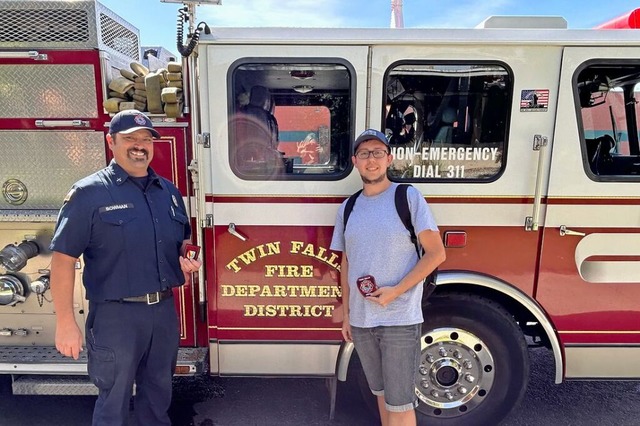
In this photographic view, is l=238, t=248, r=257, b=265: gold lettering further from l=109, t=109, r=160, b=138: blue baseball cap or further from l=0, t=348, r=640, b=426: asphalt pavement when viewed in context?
l=0, t=348, r=640, b=426: asphalt pavement

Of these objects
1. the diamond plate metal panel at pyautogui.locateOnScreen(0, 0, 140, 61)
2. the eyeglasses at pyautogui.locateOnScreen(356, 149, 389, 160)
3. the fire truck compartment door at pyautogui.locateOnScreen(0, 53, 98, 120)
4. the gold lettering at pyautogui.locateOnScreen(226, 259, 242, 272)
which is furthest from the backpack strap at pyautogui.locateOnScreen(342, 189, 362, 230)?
the diamond plate metal panel at pyautogui.locateOnScreen(0, 0, 140, 61)

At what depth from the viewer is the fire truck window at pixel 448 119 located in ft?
8.89

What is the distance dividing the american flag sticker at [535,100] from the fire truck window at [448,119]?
0.08m

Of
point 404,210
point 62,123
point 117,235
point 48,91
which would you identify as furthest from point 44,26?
point 404,210

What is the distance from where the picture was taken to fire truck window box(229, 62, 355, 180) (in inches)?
107

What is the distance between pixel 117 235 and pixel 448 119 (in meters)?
1.94

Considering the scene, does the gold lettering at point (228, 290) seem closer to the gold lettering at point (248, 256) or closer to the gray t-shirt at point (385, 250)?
the gold lettering at point (248, 256)

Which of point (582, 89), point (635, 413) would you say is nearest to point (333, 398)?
point (635, 413)

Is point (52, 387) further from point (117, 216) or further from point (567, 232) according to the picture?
point (567, 232)

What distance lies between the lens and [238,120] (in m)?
2.73

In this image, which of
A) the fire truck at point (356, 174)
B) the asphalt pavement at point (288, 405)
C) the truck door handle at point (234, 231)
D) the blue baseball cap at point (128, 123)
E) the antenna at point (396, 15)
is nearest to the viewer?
the blue baseball cap at point (128, 123)

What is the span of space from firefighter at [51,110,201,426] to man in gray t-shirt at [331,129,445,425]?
2.82 feet

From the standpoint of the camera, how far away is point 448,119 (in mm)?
2752

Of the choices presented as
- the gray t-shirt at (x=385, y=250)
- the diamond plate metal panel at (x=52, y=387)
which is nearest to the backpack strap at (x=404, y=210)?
the gray t-shirt at (x=385, y=250)
